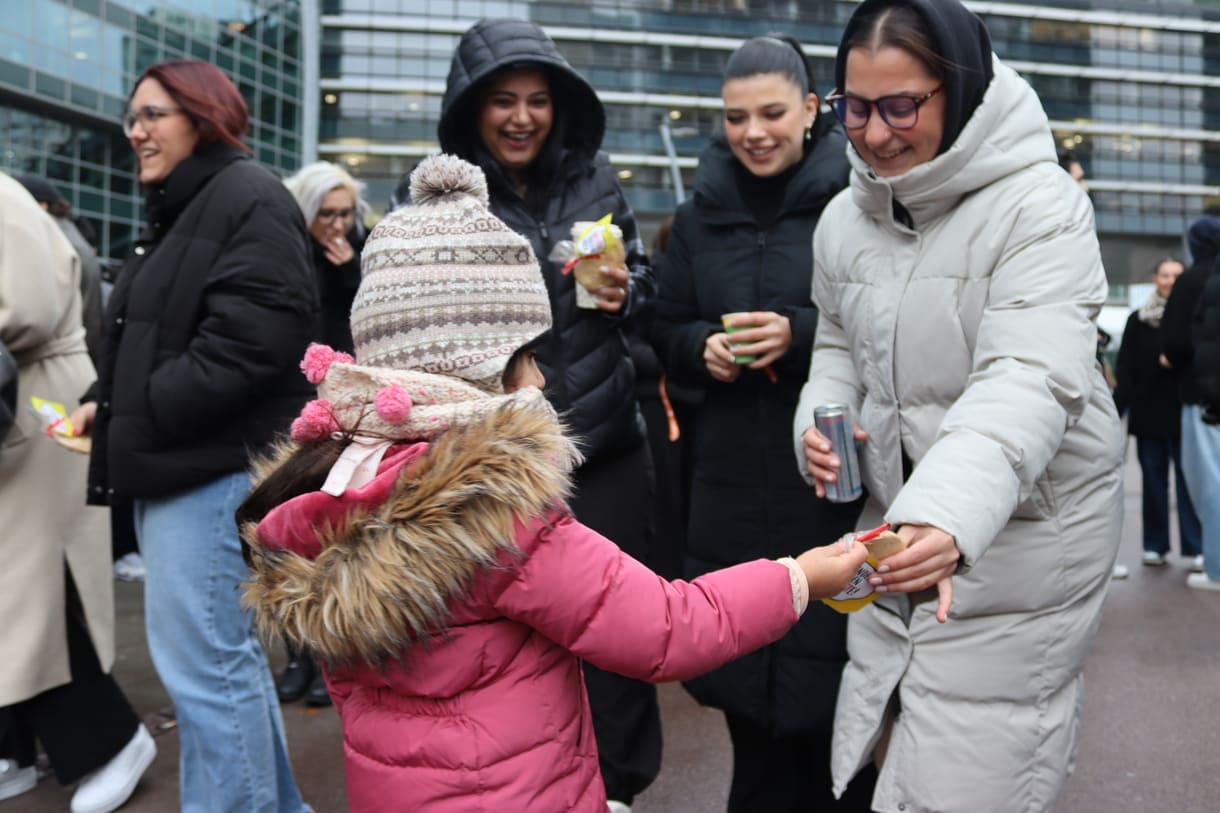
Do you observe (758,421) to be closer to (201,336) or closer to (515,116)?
(515,116)

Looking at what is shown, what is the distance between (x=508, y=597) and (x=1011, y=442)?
0.91 m

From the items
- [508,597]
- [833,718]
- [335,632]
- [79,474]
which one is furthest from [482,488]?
[79,474]

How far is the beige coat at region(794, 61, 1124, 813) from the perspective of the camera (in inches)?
83.6

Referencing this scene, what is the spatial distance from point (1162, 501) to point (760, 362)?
6.14 m

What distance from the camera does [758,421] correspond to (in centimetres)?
310

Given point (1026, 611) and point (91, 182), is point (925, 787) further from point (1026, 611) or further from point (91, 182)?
point (91, 182)

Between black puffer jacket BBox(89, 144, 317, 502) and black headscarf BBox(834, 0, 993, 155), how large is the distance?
174 centimetres

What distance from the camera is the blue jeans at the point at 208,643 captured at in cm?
320

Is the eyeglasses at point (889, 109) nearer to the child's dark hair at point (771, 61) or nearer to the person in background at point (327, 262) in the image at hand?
the child's dark hair at point (771, 61)

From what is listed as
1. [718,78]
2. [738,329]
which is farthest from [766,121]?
[718,78]

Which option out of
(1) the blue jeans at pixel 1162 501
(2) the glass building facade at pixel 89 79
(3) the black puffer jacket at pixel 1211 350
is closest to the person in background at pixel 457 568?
(3) the black puffer jacket at pixel 1211 350

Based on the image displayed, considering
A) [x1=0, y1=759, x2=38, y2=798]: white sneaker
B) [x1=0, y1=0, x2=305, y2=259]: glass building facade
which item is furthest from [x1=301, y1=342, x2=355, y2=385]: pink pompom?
[x1=0, y1=0, x2=305, y2=259]: glass building facade

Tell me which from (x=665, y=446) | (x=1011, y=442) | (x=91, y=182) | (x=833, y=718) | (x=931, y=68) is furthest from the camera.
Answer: (x=91, y=182)

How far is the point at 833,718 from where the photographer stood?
2799 mm
